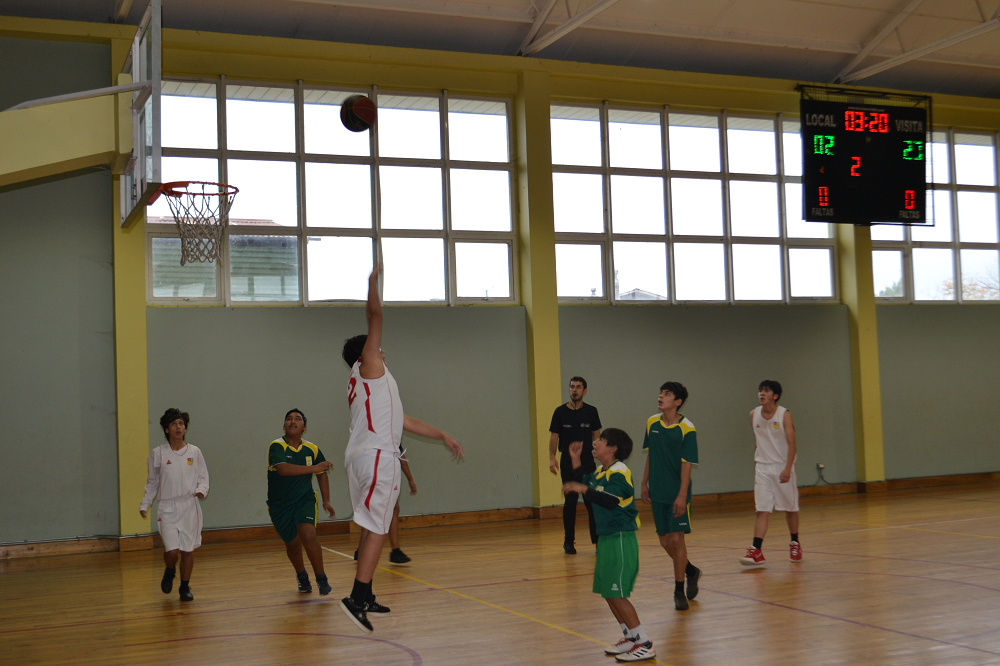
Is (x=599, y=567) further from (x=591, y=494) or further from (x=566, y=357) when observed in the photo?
(x=566, y=357)

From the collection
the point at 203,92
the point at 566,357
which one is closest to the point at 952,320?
the point at 566,357

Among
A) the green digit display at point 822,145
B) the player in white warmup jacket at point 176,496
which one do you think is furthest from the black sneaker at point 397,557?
the green digit display at point 822,145

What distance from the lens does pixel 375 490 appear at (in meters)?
4.82

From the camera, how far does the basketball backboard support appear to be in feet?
22.8

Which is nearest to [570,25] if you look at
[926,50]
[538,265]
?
[538,265]

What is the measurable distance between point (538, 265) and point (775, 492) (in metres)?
5.45

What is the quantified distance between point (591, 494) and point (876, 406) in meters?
10.9

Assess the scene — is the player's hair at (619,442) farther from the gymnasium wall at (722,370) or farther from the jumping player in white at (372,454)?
the gymnasium wall at (722,370)

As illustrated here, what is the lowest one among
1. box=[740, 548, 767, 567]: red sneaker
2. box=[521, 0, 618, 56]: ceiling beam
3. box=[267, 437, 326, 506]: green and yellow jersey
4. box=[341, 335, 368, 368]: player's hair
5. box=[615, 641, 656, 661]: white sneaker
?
box=[740, 548, 767, 567]: red sneaker

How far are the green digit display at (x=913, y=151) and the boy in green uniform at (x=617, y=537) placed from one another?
10085 mm

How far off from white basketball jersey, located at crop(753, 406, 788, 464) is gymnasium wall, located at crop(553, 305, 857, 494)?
185 inches

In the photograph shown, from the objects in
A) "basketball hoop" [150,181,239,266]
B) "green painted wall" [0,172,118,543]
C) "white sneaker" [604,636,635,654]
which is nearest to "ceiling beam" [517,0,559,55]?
"basketball hoop" [150,181,239,266]

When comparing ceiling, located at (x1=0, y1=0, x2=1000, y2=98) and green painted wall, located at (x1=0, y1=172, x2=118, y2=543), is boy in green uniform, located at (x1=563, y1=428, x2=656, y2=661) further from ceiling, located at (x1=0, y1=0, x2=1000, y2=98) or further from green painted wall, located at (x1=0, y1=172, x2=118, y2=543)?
ceiling, located at (x1=0, y1=0, x2=1000, y2=98)

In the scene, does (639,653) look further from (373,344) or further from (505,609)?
(373,344)
